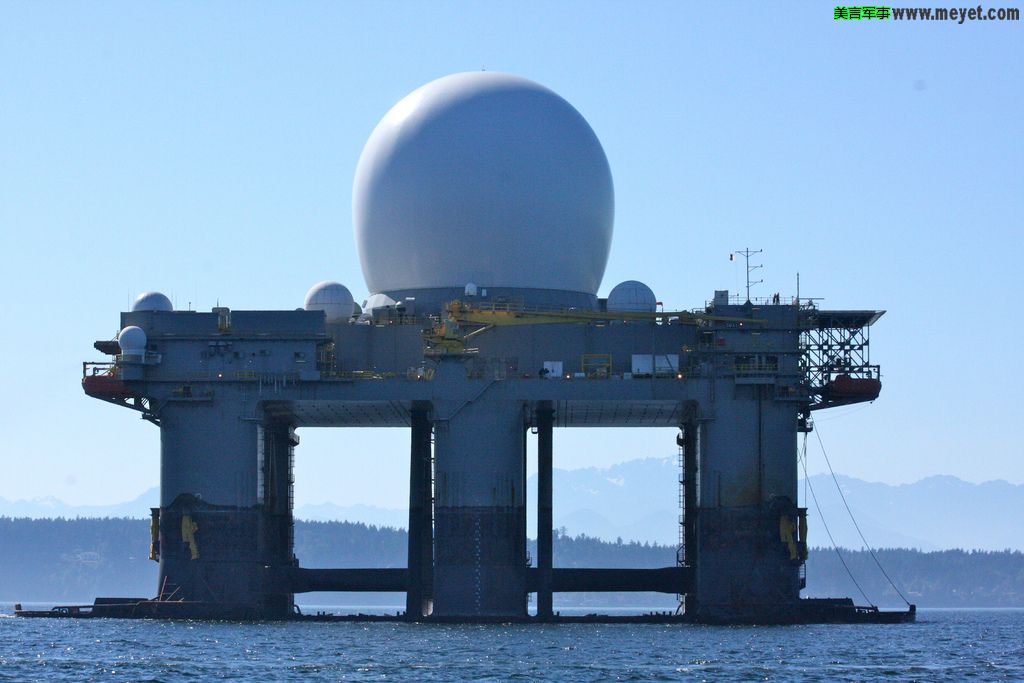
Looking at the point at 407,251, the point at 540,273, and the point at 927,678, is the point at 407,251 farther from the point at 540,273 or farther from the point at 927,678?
the point at 927,678

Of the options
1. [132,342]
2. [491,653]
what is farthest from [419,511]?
[491,653]

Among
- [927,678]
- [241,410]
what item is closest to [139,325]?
[241,410]

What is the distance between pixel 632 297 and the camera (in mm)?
98625

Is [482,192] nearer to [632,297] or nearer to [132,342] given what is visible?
[632,297]

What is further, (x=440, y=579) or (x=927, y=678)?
(x=440, y=579)

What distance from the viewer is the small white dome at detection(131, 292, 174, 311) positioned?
98312 millimetres

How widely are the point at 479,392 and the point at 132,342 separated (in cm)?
1654

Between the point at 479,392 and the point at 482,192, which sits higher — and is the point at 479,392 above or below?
below

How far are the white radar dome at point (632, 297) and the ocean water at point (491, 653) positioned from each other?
15454 millimetres

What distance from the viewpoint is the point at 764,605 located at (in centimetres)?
9438

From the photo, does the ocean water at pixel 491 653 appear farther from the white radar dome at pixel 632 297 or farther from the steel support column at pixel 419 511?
the white radar dome at pixel 632 297

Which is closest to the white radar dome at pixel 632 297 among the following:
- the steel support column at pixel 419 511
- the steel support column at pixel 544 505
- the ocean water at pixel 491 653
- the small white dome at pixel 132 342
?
the steel support column at pixel 544 505

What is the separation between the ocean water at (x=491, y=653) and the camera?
6788 centimetres

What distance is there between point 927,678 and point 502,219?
125ft
